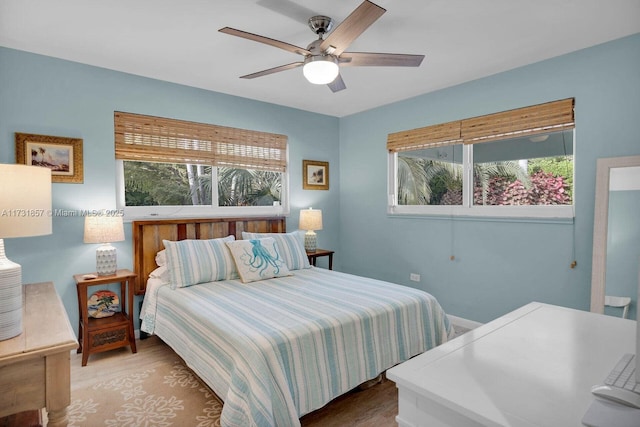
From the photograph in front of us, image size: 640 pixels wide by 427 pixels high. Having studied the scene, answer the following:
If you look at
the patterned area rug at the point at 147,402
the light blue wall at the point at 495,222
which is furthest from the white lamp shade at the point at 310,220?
the patterned area rug at the point at 147,402

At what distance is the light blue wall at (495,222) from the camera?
2678mm

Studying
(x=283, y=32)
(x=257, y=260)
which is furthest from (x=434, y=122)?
(x=257, y=260)

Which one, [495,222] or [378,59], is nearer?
[378,59]

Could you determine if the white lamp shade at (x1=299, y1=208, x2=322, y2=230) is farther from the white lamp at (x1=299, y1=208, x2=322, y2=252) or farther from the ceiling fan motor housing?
the ceiling fan motor housing

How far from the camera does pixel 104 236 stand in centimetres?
282

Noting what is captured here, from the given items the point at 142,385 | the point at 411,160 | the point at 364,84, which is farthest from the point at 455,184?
the point at 142,385

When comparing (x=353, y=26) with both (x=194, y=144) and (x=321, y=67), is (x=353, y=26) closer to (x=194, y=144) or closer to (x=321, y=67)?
(x=321, y=67)

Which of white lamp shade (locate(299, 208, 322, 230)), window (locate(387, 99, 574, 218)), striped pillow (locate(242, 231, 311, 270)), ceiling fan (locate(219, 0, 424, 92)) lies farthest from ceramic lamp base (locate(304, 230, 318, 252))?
ceiling fan (locate(219, 0, 424, 92))

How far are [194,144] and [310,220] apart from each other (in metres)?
1.50

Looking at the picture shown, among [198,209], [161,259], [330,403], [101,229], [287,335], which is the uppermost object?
[198,209]

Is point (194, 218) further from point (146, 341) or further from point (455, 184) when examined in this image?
point (455, 184)

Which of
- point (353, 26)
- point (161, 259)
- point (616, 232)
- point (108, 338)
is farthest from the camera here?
point (161, 259)

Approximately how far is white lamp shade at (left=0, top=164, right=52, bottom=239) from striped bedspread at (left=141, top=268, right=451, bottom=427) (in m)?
1.04

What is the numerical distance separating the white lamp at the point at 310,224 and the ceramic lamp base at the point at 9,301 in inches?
118
